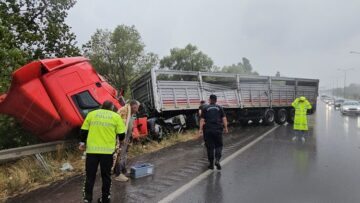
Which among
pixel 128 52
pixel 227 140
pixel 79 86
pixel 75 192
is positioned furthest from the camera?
pixel 128 52

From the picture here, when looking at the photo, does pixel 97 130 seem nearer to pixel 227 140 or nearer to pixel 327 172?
pixel 327 172

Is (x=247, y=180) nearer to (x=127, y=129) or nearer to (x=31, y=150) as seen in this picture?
(x=127, y=129)

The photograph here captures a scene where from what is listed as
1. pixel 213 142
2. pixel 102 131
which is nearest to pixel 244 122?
pixel 213 142

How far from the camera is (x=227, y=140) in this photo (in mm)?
12875

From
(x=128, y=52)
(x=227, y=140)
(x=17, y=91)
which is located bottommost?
(x=227, y=140)

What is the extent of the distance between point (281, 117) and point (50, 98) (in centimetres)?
1552

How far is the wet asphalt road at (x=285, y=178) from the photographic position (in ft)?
18.4

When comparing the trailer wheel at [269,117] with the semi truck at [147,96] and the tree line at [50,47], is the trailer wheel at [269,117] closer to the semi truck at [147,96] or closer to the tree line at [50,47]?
the semi truck at [147,96]

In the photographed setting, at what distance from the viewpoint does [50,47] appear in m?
14.5

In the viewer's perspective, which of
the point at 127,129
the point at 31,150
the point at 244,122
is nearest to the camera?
the point at 127,129

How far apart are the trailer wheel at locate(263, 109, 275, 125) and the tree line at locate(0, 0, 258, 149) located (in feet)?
32.4

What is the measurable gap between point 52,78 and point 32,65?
0.47 meters

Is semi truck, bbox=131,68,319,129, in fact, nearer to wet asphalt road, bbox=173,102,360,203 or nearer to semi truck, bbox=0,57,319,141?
semi truck, bbox=0,57,319,141

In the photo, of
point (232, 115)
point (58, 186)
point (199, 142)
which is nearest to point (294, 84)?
point (232, 115)
